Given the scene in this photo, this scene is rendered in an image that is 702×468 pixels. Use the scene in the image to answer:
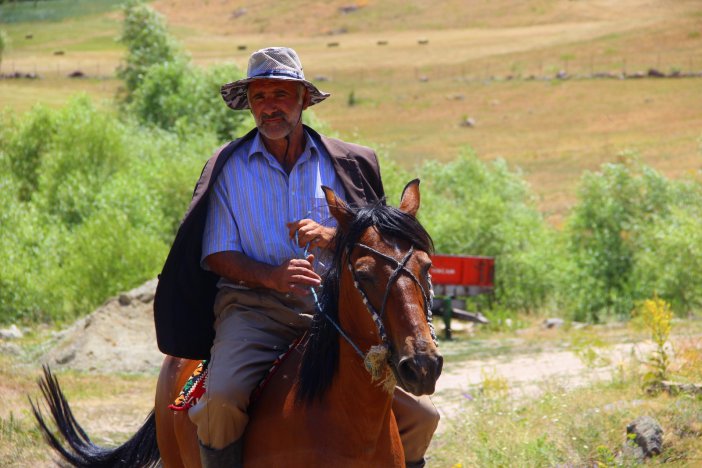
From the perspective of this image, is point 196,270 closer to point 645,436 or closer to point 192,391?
point 192,391

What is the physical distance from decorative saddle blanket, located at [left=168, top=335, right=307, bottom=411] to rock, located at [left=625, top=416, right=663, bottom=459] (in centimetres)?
313

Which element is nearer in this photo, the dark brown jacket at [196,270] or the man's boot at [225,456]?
the man's boot at [225,456]

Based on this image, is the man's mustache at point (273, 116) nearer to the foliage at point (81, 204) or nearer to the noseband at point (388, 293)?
Answer: the noseband at point (388, 293)

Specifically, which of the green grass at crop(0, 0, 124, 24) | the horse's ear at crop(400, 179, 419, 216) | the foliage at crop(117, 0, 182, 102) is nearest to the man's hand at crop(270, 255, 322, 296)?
the horse's ear at crop(400, 179, 419, 216)

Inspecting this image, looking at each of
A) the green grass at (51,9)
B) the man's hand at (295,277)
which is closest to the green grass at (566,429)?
the man's hand at (295,277)

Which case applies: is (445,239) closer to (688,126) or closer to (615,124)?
(688,126)

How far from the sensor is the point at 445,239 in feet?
76.8

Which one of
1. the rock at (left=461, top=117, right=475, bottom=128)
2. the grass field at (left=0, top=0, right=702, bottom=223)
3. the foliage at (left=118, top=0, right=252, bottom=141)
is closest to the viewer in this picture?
the foliage at (left=118, top=0, right=252, bottom=141)

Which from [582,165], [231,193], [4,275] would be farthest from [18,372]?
[582,165]

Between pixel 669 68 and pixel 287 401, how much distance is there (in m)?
61.8

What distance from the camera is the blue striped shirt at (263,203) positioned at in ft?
14.8

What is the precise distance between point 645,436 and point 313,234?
148 inches

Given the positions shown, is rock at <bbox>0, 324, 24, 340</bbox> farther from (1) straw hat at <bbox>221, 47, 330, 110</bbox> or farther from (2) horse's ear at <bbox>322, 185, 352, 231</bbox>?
(2) horse's ear at <bbox>322, 185, 352, 231</bbox>

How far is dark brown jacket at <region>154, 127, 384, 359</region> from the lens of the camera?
15.1ft
